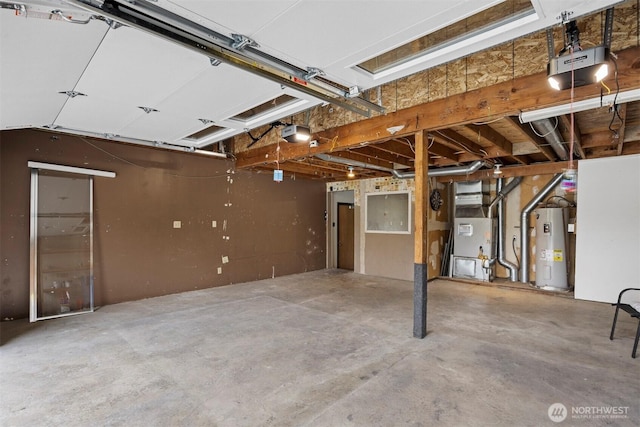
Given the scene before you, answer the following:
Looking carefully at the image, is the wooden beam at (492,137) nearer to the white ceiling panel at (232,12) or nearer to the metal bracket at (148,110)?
the white ceiling panel at (232,12)

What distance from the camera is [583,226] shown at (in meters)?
5.19

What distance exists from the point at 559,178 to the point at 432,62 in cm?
518

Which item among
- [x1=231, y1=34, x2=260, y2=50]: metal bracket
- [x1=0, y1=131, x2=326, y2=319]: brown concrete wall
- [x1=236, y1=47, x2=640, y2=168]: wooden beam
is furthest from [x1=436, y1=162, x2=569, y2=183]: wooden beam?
[x1=231, y1=34, x2=260, y2=50]: metal bracket

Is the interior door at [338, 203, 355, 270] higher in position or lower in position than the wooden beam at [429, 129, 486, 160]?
lower

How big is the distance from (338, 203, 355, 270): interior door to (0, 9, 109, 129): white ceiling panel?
257 inches

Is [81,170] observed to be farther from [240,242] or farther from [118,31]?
[118,31]

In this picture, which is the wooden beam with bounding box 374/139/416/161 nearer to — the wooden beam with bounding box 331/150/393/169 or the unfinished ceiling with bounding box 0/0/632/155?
the wooden beam with bounding box 331/150/393/169

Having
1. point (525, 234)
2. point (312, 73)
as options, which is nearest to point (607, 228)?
point (525, 234)

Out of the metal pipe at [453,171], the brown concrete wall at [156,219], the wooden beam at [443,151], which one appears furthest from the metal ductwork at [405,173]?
the brown concrete wall at [156,219]

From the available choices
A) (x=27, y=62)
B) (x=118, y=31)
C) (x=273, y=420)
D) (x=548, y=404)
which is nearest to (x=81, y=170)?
(x=27, y=62)

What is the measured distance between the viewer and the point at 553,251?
5.65 m

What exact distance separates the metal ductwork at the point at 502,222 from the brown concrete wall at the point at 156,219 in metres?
4.52

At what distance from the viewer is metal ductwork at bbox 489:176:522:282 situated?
20.9ft

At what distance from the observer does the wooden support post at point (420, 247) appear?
11.1ft
